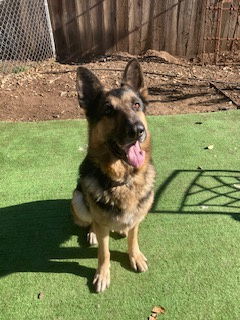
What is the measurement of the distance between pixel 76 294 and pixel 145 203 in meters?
1.14

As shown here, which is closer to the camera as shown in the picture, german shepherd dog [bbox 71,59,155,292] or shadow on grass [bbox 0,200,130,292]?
german shepherd dog [bbox 71,59,155,292]

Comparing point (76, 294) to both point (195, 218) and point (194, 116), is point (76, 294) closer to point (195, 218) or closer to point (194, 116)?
point (195, 218)

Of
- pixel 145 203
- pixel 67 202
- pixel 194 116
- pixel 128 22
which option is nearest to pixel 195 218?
pixel 145 203

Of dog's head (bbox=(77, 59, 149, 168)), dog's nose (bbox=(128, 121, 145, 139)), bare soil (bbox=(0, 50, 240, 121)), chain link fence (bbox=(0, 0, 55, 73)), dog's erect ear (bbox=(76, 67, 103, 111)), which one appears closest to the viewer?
dog's nose (bbox=(128, 121, 145, 139))

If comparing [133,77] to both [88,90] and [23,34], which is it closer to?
[88,90]

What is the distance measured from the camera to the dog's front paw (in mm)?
3237

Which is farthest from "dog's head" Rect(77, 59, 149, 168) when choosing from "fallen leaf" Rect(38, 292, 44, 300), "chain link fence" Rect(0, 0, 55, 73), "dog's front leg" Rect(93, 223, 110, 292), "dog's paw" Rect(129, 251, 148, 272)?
"chain link fence" Rect(0, 0, 55, 73)

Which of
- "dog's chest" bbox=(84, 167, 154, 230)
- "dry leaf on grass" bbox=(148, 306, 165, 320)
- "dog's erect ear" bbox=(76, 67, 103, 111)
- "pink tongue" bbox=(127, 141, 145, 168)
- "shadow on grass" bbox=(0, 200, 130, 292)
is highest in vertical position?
"dog's erect ear" bbox=(76, 67, 103, 111)

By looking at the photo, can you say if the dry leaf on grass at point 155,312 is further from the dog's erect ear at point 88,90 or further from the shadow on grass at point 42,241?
the dog's erect ear at point 88,90

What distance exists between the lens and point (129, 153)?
9.71ft

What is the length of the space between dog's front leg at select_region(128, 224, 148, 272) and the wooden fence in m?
7.19

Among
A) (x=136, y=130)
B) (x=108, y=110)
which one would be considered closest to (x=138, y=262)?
(x=136, y=130)

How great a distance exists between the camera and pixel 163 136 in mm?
5828

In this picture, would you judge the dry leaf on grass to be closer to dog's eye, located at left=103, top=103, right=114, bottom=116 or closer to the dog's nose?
the dog's nose
